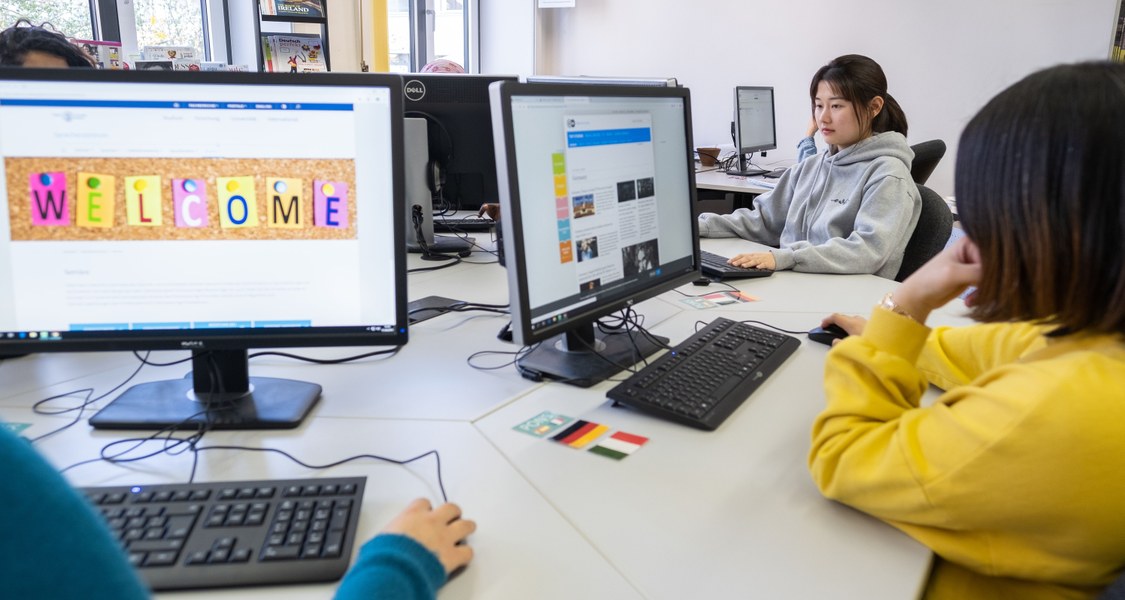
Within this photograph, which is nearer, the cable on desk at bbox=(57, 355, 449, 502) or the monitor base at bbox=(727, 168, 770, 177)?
the cable on desk at bbox=(57, 355, 449, 502)

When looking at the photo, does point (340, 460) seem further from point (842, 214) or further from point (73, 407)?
point (842, 214)

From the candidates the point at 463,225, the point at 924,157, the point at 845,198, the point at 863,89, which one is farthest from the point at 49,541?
the point at 924,157

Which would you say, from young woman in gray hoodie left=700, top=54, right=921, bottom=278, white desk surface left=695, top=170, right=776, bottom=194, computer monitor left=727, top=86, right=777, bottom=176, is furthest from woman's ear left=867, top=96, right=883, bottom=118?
computer monitor left=727, top=86, right=777, bottom=176

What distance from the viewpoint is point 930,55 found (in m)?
4.18

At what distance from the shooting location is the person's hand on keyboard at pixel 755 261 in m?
1.88

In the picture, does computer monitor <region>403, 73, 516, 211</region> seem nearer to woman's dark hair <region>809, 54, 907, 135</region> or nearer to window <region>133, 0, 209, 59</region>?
woman's dark hair <region>809, 54, 907, 135</region>

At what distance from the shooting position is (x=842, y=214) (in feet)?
6.84

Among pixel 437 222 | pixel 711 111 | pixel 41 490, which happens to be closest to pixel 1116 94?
pixel 41 490

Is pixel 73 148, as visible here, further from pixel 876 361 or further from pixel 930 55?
pixel 930 55

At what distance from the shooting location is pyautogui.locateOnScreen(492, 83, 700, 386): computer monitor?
1019 millimetres

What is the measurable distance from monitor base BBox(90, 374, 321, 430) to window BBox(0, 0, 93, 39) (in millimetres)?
2546

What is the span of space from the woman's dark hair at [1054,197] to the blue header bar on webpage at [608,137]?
52cm

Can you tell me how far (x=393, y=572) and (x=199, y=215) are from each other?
0.55 metres

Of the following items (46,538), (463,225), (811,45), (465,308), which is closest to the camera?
(46,538)
